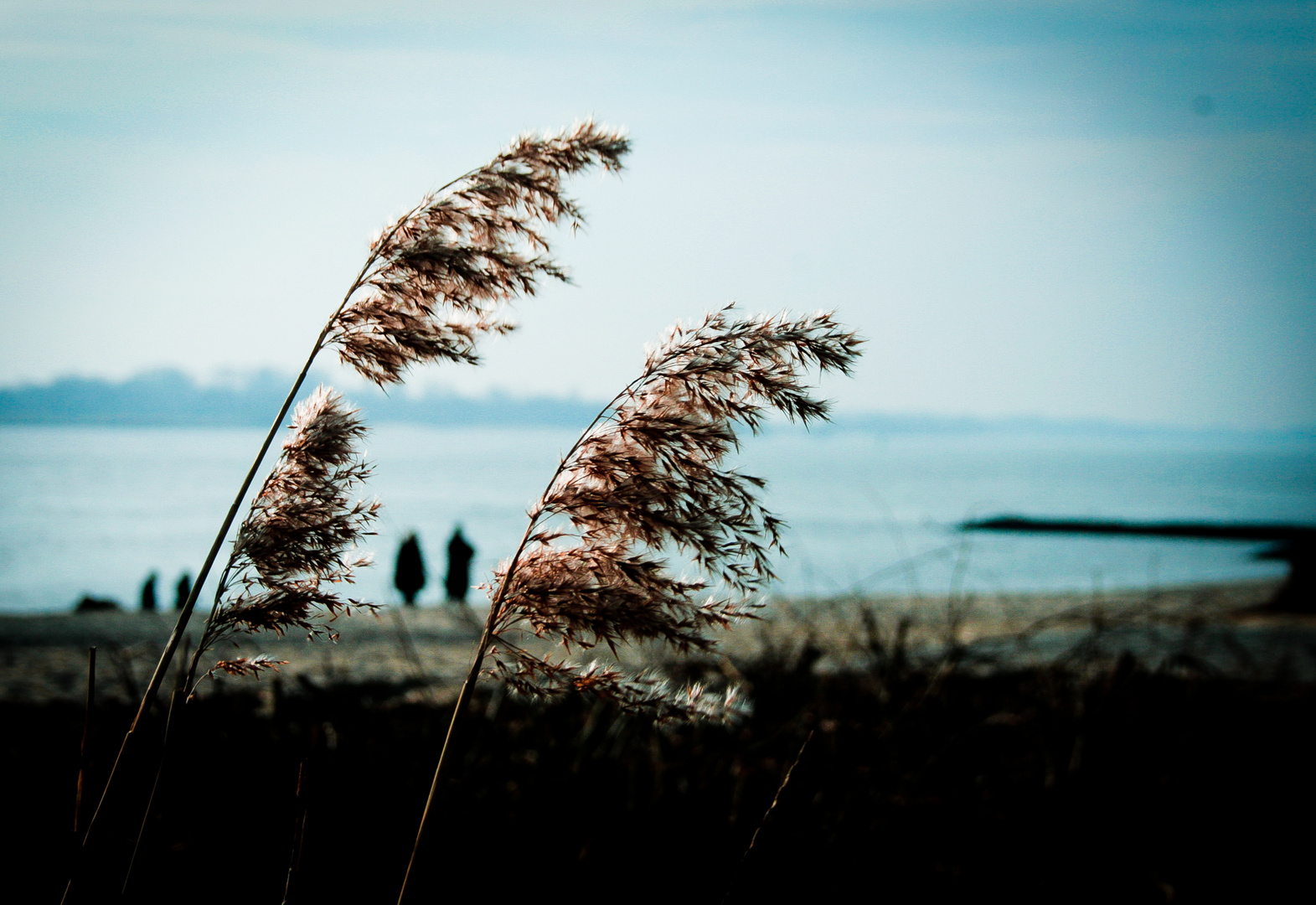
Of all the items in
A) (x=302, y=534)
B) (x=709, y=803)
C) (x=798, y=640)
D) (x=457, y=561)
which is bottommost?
(x=798, y=640)

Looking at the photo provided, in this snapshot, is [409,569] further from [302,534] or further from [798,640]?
[798,640]

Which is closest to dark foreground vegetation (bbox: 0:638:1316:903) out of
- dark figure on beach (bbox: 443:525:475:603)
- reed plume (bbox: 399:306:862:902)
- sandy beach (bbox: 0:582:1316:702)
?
sandy beach (bbox: 0:582:1316:702)

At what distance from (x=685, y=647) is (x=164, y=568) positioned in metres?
17.9

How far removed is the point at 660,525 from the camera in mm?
1292

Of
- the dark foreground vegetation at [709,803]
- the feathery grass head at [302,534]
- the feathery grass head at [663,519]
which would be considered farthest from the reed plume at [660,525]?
the dark foreground vegetation at [709,803]

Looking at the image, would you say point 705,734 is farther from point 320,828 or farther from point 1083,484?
point 1083,484

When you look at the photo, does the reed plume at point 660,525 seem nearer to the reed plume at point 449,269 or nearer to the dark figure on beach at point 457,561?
the reed plume at point 449,269

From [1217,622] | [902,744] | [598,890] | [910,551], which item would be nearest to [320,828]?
[598,890]

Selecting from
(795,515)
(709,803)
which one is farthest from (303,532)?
(795,515)

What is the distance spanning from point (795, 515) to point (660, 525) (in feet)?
111

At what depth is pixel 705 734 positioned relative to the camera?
349cm

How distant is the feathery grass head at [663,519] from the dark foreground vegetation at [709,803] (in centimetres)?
68

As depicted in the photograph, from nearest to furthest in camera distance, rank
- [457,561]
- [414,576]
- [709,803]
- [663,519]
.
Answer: [663,519] → [709,803] → [414,576] → [457,561]

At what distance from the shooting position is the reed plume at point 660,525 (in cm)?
126
